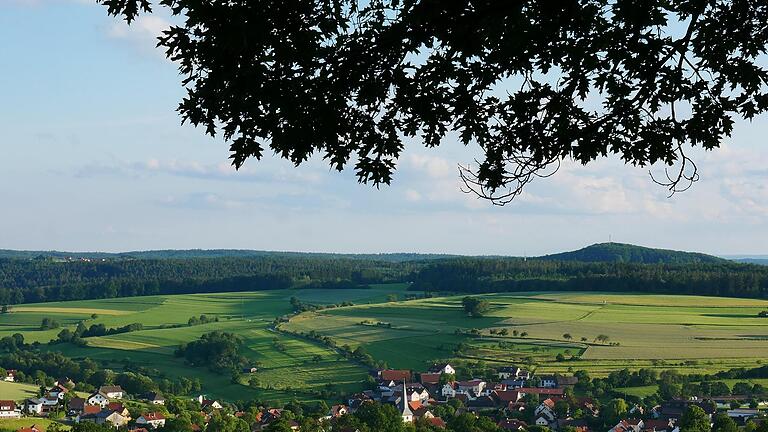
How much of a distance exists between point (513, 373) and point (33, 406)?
95.2 feet

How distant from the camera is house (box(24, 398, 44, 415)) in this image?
199ft

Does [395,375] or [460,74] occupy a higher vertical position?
[460,74]

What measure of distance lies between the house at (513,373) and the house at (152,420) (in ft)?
70.6

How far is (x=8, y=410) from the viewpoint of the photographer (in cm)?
5844

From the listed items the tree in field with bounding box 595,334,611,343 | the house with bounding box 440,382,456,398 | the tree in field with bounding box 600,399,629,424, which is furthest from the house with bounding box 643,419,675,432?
the tree in field with bounding box 595,334,611,343

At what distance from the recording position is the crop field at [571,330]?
6506 cm

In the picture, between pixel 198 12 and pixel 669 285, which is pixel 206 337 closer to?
pixel 669 285

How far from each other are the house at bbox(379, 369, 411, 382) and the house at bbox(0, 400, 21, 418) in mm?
21536

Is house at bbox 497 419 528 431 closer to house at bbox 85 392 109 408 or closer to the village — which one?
the village

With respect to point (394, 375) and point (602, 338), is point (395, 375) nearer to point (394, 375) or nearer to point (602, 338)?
point (394, 375)

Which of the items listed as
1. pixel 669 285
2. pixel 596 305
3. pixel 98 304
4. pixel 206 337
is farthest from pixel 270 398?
pixel 98 304

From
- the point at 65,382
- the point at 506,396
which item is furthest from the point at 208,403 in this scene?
the point at 506,396

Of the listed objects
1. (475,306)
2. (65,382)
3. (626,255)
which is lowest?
(65,382)

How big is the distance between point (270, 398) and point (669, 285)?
167 feet
